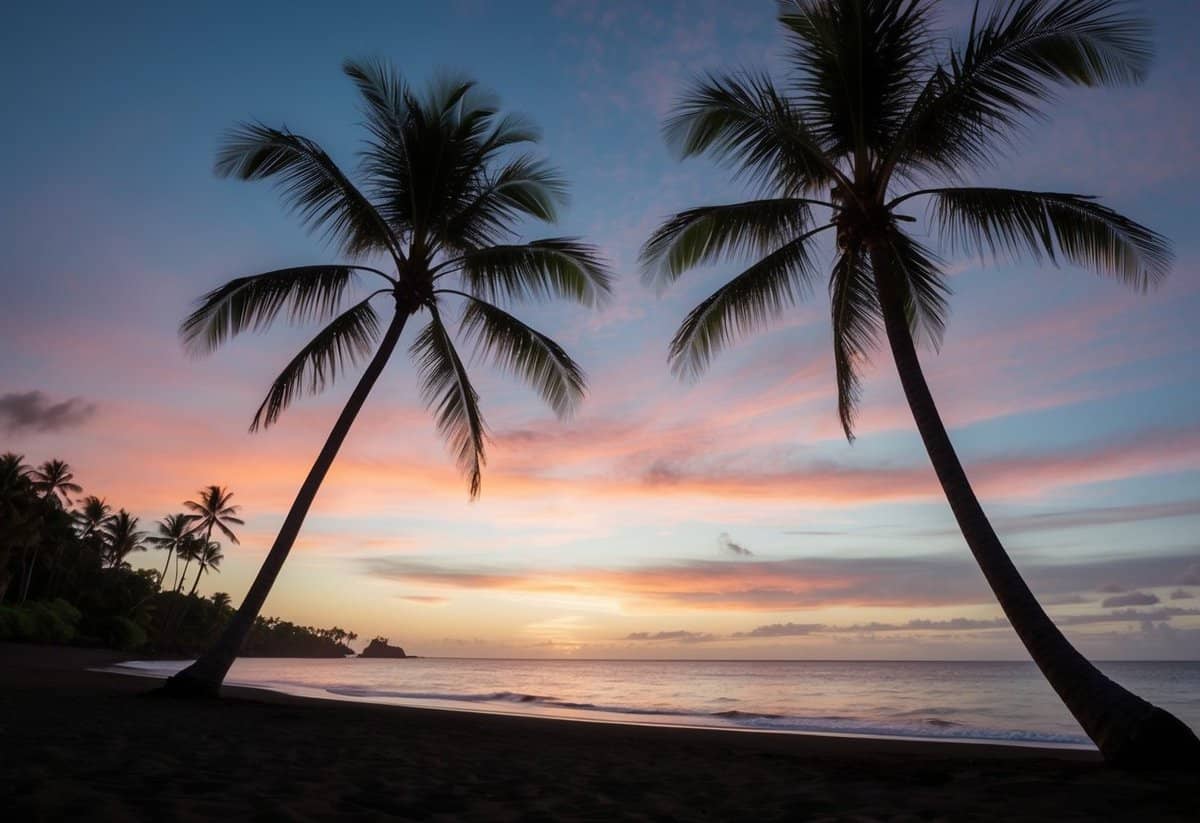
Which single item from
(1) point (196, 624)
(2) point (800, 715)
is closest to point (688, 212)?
(2) point (800, 715)

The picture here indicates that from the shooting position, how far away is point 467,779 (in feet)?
15.4

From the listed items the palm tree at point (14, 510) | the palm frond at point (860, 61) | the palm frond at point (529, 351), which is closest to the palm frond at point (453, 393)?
the palm frond at point (529, 351)

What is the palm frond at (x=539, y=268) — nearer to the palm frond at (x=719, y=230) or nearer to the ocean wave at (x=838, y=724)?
the palm frond at (x=719, y=230)

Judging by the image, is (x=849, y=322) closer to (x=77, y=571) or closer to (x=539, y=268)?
(x=539, y=268)

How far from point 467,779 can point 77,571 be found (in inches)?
2348

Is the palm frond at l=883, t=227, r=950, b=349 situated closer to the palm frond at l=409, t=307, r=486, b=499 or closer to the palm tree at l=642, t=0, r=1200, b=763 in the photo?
the palm tree at l=642, t=0, r=1200, b=763

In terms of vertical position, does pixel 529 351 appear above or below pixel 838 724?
above

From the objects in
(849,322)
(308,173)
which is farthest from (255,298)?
(849,322)

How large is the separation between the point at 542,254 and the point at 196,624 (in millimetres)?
71606

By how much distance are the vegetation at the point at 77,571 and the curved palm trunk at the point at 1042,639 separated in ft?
135

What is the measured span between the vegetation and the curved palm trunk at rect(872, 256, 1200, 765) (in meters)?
41.2

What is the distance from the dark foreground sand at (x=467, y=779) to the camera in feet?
11.8

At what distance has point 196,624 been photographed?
221ft

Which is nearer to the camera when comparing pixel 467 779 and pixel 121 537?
pixel 467 779
